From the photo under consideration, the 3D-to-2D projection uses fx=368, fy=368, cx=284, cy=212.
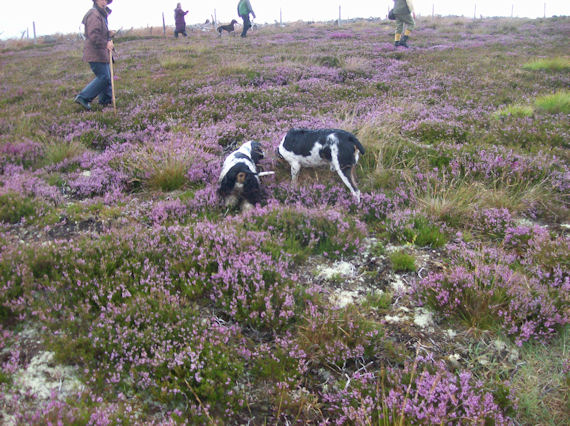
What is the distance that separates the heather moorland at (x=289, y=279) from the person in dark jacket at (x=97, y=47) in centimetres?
249

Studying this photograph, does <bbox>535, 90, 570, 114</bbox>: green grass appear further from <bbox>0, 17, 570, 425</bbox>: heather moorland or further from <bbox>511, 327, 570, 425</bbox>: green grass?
<bbox>511, 327, 570, 425</bbox>: green grass

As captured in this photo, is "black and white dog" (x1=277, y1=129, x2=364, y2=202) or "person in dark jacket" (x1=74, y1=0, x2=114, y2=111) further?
"person in dark jacket" (x1=74, y1=0, x2=114, y2=111)

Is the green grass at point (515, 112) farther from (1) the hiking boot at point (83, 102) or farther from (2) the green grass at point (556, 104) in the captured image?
(1) the hiking boot at point (83, 102)

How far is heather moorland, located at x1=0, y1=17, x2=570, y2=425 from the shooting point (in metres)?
2.52

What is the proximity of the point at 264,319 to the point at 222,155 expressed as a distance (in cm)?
448

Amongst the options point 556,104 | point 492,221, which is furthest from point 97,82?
point 556,104

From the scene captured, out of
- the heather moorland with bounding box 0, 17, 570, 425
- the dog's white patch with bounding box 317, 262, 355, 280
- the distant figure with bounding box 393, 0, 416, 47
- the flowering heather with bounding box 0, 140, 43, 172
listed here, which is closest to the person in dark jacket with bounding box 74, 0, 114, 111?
the heather moorland with bounding box 0, 17, 570, 425

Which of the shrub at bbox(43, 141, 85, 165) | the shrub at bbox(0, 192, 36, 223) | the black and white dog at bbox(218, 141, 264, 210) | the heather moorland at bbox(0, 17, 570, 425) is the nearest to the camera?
the heather moorland at bbox(0, 17, 570, 425)

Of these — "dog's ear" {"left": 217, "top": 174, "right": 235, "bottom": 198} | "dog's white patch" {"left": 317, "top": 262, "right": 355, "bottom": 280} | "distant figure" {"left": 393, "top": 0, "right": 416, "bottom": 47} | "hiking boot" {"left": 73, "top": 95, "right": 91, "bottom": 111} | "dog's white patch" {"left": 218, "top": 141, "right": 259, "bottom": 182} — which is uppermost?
"distant figure" {"left": 393, "top": 0, "right": 416, "bottom": 47}

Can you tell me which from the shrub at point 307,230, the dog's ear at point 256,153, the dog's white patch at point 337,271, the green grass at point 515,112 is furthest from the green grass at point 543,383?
the green grass at point 515,112

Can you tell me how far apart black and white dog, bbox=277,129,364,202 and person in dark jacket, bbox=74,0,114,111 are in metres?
7.23

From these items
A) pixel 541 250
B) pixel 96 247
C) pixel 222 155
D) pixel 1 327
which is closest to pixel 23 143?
pixel 222 155

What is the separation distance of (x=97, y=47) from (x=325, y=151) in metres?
8.56

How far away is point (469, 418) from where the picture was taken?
2.20 meters
